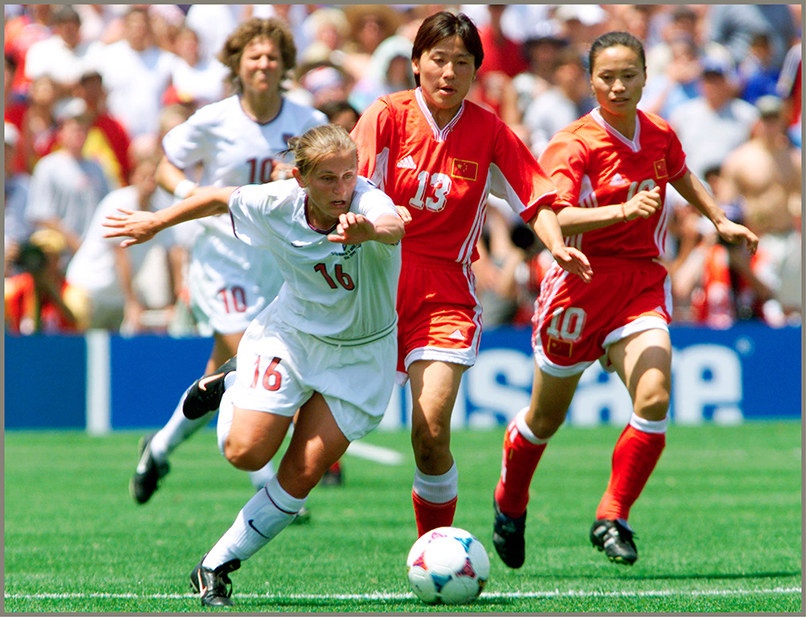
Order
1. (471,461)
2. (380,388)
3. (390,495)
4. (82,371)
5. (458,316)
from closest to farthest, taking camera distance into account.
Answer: (380,388) < (458,316) < (390,495) < (471,461) < (82,371)

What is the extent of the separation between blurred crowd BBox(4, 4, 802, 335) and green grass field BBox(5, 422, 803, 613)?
2332 mm

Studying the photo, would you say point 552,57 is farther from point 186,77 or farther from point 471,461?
point 471,461

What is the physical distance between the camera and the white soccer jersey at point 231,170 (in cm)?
695

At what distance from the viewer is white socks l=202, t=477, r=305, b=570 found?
4715 mm

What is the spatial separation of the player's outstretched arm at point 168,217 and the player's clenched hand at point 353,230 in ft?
2.35

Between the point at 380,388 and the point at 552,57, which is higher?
the point at 552,57

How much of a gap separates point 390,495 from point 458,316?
125 inches

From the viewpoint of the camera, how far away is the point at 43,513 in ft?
24.2

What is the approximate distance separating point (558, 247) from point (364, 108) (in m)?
6.80

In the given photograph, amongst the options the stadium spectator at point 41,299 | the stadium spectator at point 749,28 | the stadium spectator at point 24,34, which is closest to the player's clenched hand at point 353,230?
the stadium spectator at point 41,299

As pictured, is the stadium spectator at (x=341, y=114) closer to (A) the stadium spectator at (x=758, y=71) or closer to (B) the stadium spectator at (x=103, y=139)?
(B) the stadium spectator at (x=103, y=139)

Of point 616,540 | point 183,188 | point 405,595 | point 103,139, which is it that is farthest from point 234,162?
point 103,139

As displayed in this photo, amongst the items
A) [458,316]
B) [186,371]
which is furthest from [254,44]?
[186,371]

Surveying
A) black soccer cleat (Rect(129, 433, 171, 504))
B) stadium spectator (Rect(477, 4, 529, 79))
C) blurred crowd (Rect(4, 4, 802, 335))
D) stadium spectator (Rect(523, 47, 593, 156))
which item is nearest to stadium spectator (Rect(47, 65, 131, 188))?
blurred crowd (Rect(4, 4, 802, 335))
